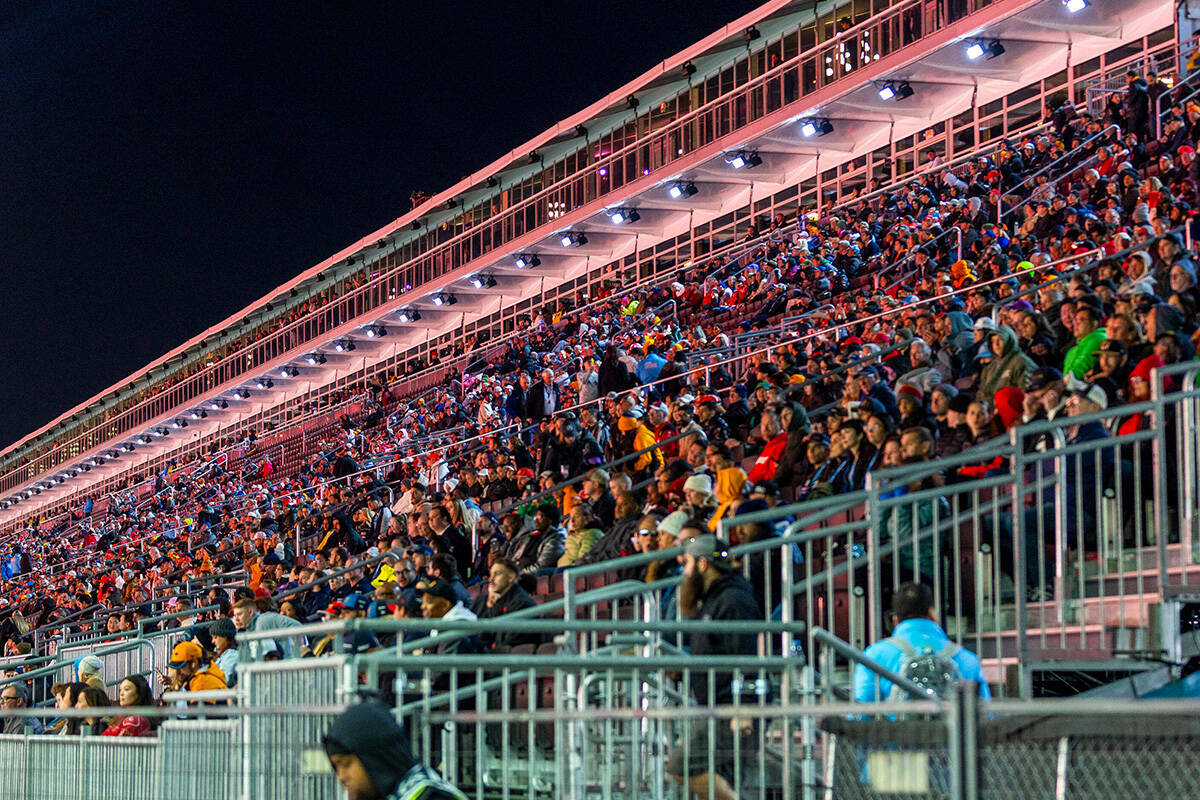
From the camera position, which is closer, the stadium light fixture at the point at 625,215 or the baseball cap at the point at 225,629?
the baseball cap at the point at 225,629

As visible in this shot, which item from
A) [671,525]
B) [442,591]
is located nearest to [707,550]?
[671,525]

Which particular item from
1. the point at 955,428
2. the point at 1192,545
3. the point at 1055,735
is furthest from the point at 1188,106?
the point at 1055,735

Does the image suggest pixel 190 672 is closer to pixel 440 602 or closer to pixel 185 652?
pixel 185 652

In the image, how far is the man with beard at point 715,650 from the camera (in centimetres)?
633

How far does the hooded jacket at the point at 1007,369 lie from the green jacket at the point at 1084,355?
1.02ft

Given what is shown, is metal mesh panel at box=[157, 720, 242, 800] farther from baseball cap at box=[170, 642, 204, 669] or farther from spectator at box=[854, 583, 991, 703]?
baseball cap at box=[170, 642, 204, 669]

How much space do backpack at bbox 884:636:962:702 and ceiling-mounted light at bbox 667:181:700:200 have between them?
29933 millimetres

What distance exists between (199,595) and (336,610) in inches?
272

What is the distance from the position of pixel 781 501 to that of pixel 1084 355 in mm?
2335

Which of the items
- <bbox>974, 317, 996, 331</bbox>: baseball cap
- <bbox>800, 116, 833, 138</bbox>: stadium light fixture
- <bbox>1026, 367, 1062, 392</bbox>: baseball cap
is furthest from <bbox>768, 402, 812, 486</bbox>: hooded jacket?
<bbox>800, 116, 833, 138</bbox>: stadium light fixture

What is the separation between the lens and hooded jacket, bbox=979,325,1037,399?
11250mm

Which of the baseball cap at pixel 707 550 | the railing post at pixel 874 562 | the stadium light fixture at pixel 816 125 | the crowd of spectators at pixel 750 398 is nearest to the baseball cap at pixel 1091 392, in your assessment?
the crowd of spectators at pixel 750 398

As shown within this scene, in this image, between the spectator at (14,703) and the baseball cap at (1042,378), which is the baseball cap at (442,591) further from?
the baseball cap at (1042,378)

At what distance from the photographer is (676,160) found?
Answer: 3594 cm
